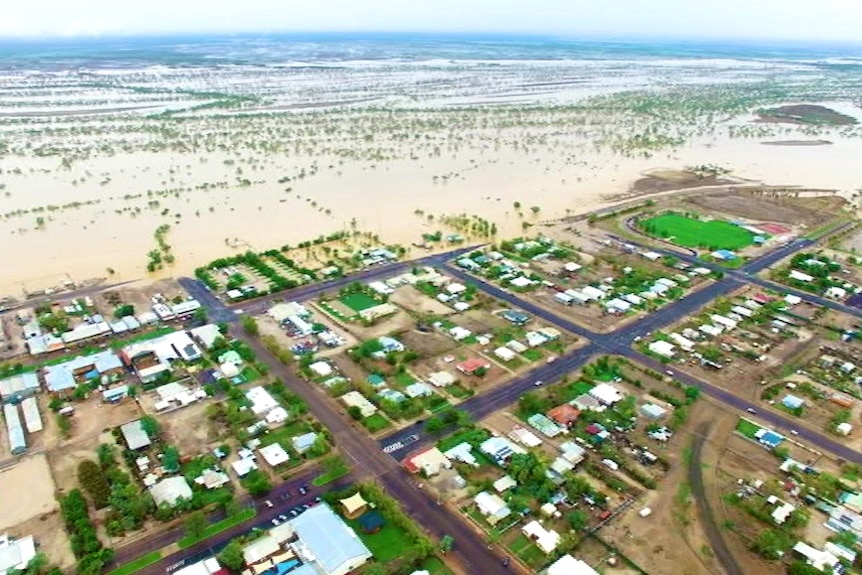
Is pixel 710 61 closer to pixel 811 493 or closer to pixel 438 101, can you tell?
pixel 438 101

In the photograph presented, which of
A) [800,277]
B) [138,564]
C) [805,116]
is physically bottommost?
[138,564]

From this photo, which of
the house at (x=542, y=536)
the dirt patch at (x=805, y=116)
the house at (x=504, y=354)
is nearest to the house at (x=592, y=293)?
the house at (x=504, y=354)

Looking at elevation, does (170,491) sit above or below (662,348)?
below

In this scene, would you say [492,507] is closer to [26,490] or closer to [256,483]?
[256,483]

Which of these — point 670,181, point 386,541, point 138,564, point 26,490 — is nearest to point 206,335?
point 26,490

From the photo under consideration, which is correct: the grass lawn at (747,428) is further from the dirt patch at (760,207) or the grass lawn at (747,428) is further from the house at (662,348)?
the dirt patch at (760,207)

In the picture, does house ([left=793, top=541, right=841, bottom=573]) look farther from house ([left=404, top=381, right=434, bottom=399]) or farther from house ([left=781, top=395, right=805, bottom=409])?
house ([left=404, top=381, right=434, bottom=399])

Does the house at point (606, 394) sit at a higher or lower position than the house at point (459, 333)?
lower

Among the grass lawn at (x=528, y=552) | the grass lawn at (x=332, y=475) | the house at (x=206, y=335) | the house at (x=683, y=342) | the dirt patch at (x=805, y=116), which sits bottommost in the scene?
the grass lawn at (x=528, y=552)
